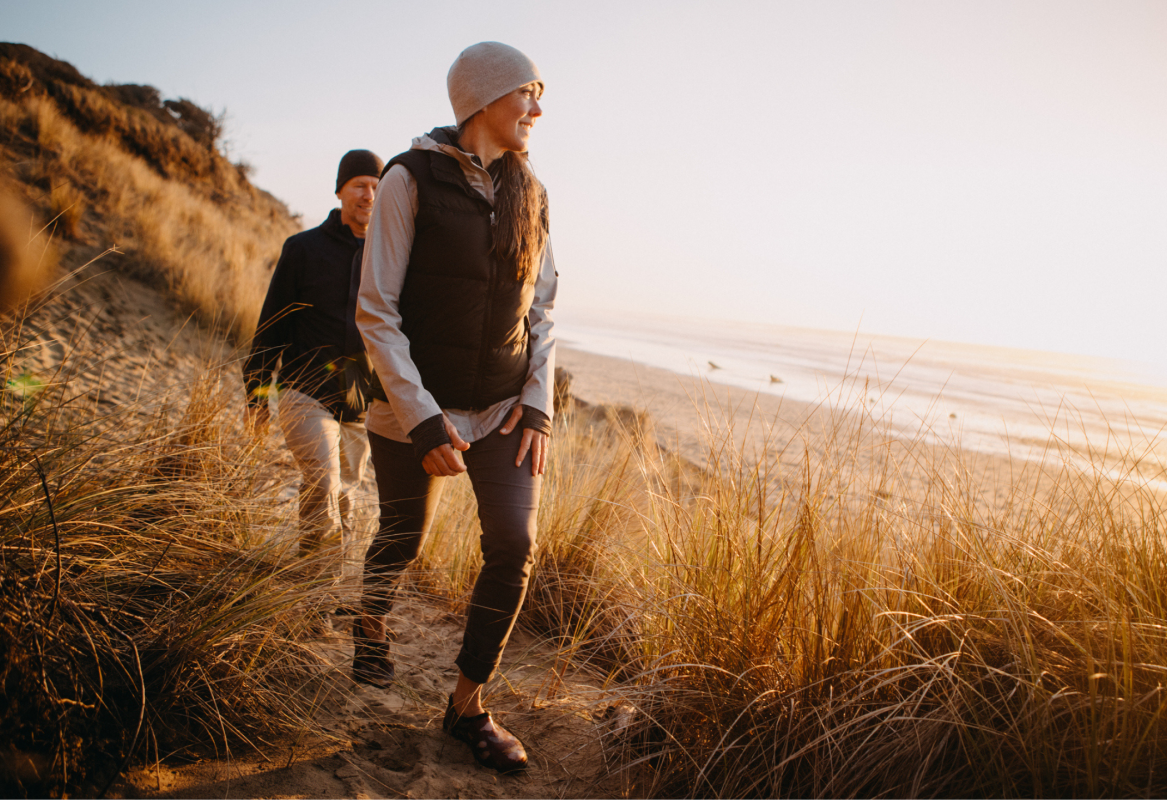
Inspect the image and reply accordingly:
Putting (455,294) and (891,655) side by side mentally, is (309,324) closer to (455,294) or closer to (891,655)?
(455,294)

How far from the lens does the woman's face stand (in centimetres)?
201

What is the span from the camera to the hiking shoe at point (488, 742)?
Result: 1.94 m

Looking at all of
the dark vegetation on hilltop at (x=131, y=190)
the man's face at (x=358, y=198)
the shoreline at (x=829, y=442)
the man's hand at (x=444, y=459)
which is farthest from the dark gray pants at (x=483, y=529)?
the dark vegetation on hilltop at (x=131, y=190)

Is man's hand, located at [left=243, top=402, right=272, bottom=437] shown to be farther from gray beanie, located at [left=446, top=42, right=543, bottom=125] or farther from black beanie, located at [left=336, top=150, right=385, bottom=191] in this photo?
gray beanie, located at [left=446, top=42, right=543, bottom=125]

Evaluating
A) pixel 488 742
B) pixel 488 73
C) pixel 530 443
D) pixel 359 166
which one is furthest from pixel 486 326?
pixel 359 166

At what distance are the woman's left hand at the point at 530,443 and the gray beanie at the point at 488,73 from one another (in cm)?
99

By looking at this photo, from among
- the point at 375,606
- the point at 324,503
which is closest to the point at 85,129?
the point at 324,503

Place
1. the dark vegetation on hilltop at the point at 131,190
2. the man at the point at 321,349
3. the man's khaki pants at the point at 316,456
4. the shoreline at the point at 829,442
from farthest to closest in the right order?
the dark vegetation on hilltop at the point at 131,190 < the man at the point at 321,349 < the man's khaki pants at the point at 316,456 < the shoreline at the point at 829,442

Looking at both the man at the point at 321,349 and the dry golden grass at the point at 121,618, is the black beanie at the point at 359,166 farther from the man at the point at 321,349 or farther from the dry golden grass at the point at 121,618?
the dry golden grass at the point at 121,618

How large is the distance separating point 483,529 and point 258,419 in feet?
5.93

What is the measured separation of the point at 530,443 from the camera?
2039mm

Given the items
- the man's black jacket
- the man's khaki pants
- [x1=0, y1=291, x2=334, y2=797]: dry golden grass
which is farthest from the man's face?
[x1=0, y1=291, x2=334, y2=797]: dry golden grass

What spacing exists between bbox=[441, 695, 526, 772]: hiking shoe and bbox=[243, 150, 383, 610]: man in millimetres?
1070

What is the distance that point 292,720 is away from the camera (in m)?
1.86
